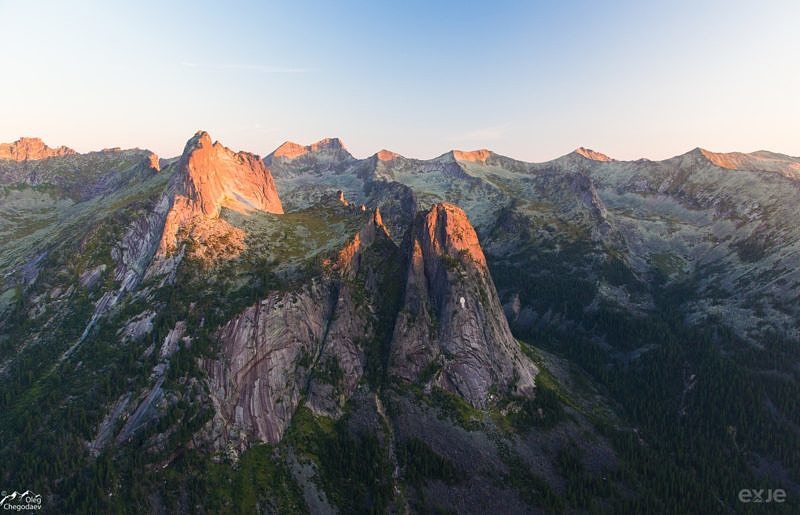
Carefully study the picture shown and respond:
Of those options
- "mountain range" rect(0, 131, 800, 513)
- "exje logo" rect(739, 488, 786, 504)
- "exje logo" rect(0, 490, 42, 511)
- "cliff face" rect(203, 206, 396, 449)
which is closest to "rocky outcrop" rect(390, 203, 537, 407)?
"mountain range" rect(0, 131, 800, 513)

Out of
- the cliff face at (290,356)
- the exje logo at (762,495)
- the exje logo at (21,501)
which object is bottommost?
the exje logo at (762,495)

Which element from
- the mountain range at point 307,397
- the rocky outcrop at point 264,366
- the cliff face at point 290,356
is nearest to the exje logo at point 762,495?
the mountain range at point 307,397

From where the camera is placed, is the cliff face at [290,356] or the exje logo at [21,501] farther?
the cliff face at [290,356]

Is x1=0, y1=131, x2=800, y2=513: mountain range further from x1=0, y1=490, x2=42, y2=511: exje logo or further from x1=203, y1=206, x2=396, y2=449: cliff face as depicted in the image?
x1=0, y1=490, x2=42, y2=511: exje logo

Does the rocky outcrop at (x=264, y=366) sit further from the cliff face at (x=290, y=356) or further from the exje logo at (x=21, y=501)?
the exje logo at (x=21, y=501)

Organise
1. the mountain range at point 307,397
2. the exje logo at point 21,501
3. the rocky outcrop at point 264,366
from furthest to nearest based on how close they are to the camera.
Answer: the rocky outcrop at point 264,366 → the mountain range at point 307,397 → the exje logo at point 21,501

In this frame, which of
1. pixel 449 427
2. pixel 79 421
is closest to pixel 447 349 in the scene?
pixel 449 427
